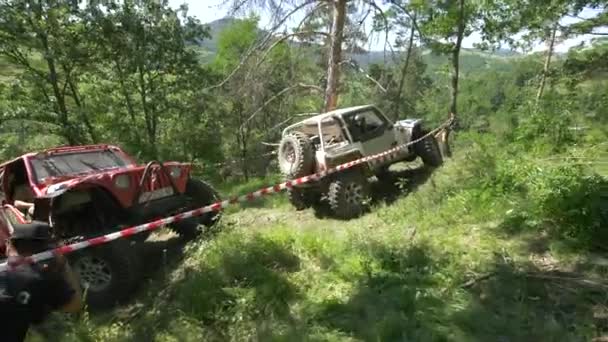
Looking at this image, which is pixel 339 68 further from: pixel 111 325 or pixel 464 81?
pixel 464 81

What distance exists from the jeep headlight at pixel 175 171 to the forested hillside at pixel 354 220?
1011mm

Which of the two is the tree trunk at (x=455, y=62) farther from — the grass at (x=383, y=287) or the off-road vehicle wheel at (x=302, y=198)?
the grass at (x=383, y=287)

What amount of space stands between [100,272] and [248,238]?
67.8 inches

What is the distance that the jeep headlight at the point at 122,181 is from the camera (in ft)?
19.3

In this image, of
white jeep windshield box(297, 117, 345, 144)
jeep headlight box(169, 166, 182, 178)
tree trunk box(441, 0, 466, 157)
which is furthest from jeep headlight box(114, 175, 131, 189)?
tree trunk box(441, 0, 466, 157)

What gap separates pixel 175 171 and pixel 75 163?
1.54m

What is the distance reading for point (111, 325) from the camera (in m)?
4.72

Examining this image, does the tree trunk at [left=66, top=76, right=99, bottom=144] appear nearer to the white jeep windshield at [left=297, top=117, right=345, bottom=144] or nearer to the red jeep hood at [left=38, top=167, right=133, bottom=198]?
the white jeep windshield at [left=297, top=117, right=345, bottom=144]

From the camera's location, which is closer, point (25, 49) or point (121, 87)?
Answer: point (25, 49)

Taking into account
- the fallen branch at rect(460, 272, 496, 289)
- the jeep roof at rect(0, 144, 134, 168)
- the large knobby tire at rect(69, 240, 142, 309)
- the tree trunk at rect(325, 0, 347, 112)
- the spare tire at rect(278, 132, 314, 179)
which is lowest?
the large knobby tire at rect(69, 240, 142, 309)

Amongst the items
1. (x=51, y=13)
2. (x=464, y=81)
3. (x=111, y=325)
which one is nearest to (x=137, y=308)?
(x=111, y=325)

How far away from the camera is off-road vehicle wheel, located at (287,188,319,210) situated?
823cm

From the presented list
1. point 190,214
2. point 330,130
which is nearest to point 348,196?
point 330,130

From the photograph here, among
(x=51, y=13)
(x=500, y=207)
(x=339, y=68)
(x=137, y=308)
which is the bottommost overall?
(x=137, y=308)
